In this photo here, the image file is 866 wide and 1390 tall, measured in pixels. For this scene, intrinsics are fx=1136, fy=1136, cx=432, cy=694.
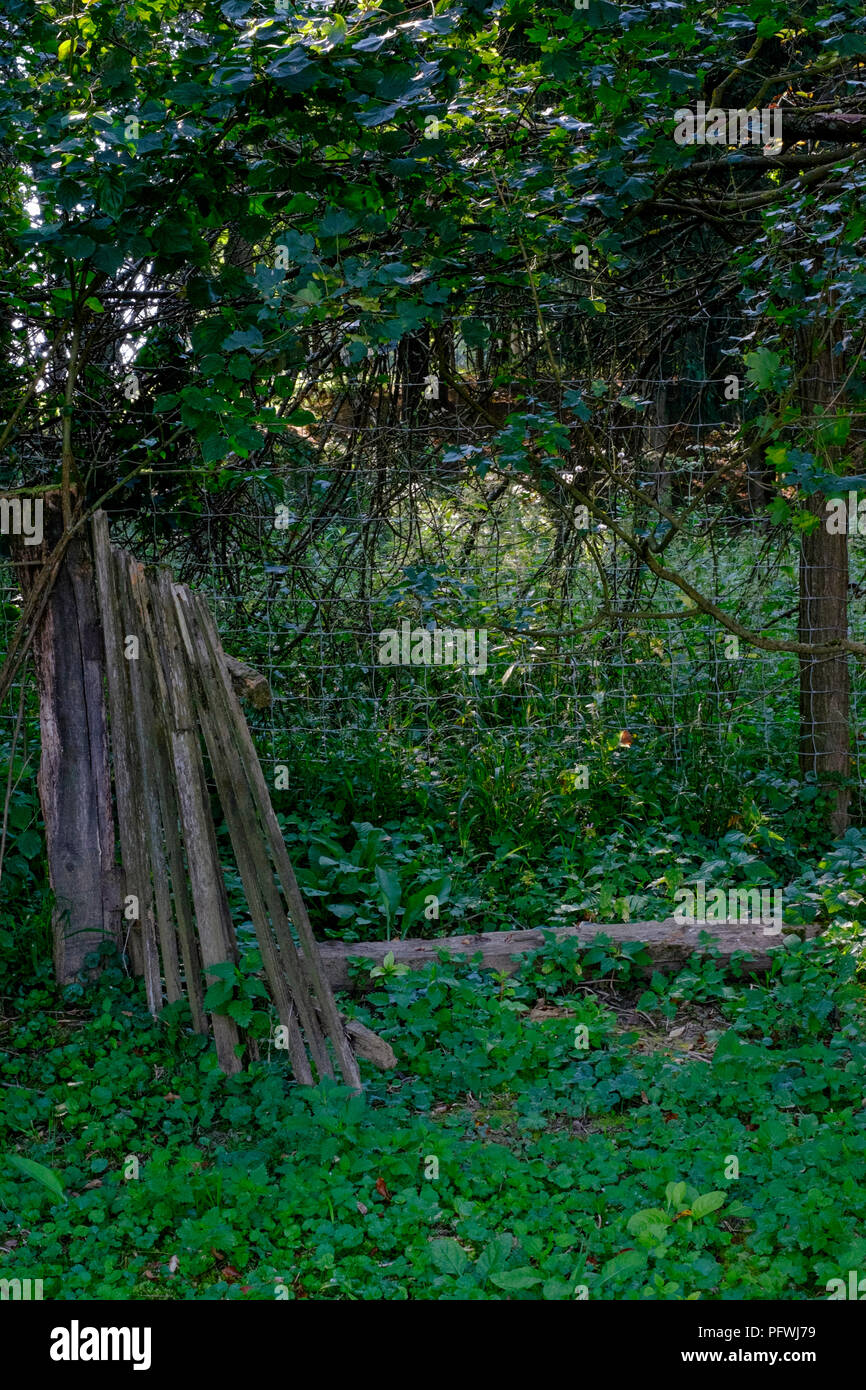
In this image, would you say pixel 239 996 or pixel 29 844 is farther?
pixel 29 844

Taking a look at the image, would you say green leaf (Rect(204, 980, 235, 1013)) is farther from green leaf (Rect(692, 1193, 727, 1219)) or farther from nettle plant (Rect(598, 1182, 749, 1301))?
Result: green leaf (Rect(692, 1193, 727, 1219))

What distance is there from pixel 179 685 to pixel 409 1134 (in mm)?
1526

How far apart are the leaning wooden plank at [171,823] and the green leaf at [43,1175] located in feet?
2.45

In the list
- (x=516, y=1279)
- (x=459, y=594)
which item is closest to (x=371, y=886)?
(x=459, y=594)

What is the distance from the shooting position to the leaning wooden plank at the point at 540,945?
163 inches

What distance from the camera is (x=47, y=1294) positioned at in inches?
99.7

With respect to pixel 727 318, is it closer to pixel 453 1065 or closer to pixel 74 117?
pixel 74 117

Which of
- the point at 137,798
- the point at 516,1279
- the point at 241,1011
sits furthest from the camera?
the point at 137,798

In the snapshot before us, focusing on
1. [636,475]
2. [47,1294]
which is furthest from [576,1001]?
[636,475]

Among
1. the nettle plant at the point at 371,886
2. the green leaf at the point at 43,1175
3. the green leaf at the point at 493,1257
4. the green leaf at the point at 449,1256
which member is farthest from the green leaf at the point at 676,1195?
the nettle plant at the point at 371,886

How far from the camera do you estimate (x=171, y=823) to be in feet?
12.0

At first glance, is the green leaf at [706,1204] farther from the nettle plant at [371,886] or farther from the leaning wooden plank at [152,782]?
the nettle plant at [371,886]

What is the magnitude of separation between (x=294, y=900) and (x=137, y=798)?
736mm

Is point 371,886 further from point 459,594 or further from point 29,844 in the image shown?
point 459,594
